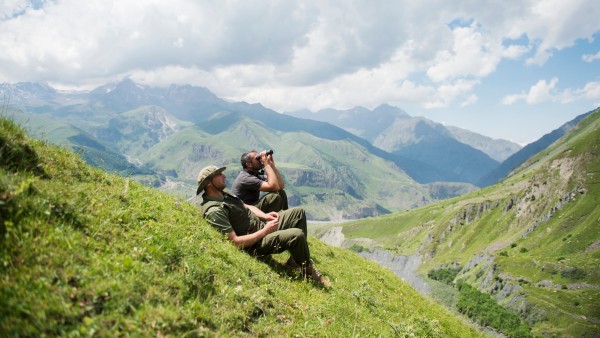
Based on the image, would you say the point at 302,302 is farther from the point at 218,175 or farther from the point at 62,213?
the point at 62,213

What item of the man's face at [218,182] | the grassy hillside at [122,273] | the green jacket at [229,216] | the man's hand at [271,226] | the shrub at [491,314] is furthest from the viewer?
the shrub at [491,314]

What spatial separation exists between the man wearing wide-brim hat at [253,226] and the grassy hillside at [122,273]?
0.49 metres

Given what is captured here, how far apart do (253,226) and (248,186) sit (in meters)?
2.26

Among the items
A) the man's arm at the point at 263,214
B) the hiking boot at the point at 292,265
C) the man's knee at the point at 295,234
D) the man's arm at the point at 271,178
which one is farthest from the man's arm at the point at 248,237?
the man's arm at the point at 271,178

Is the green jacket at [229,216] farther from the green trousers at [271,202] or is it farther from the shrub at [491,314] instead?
the shrub at [491,314]

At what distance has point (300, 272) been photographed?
37.0 feet

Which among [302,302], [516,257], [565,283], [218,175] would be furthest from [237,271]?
[516,257]

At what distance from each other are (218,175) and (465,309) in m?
166

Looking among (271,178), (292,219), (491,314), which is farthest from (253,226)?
(491,314)

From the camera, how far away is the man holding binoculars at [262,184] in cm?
1355

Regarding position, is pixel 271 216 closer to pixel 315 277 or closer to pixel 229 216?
pixel 229 216

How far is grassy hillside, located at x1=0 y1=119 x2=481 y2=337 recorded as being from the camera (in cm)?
503

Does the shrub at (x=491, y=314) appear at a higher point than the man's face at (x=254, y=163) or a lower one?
lower

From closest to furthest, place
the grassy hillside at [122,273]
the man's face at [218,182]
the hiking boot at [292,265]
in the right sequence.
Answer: the grassy hillside at [122,273] → the hiking boot at [292,265] → the man's face at [218,182]
